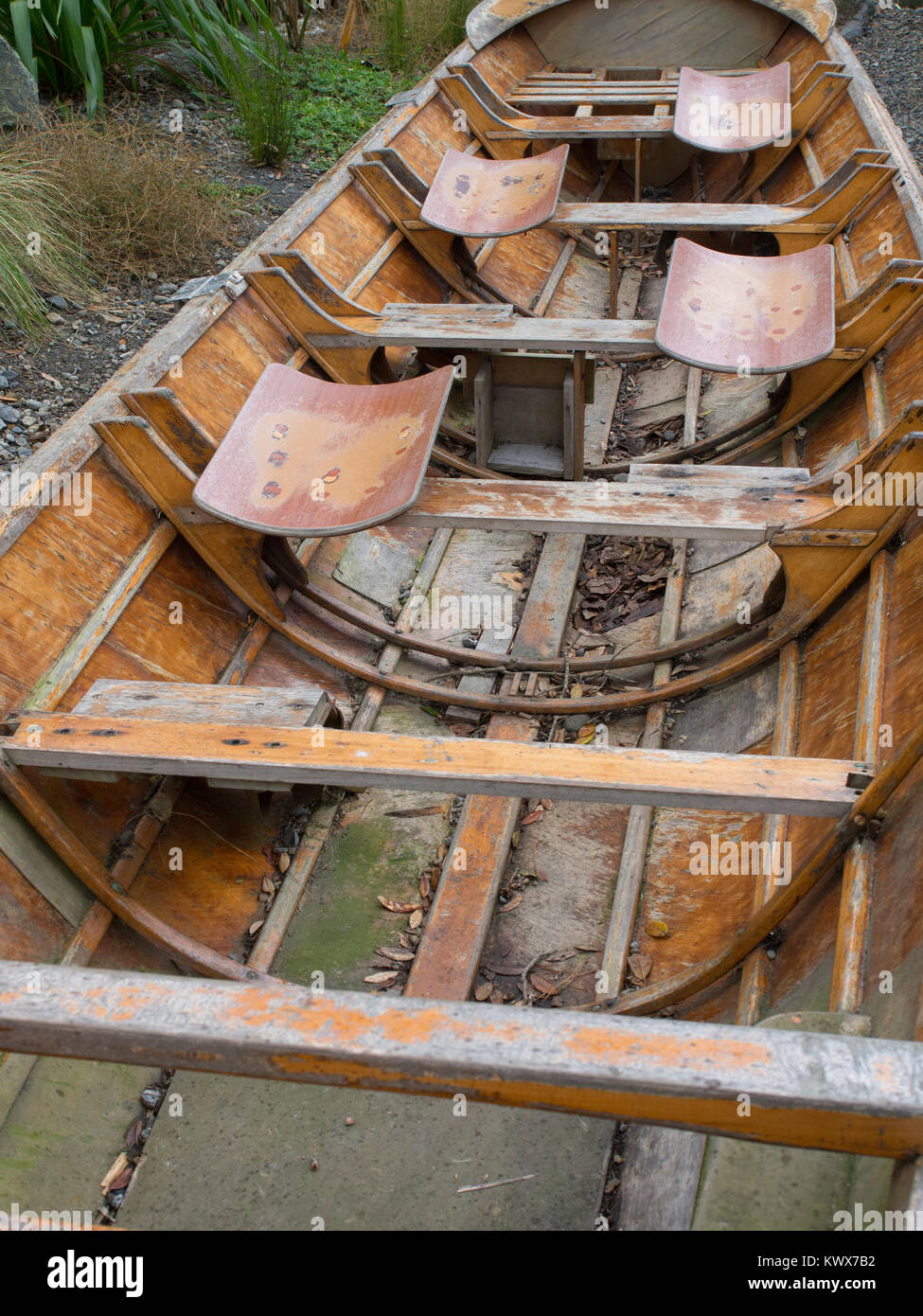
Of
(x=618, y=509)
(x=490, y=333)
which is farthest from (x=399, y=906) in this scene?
(x=490, y=333)

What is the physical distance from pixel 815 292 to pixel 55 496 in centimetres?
291

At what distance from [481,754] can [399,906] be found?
0.76 m

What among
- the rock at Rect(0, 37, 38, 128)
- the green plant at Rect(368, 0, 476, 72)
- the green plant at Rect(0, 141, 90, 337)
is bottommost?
the green plant at Rect(0, 141, 90, 337)

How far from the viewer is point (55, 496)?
275 cm

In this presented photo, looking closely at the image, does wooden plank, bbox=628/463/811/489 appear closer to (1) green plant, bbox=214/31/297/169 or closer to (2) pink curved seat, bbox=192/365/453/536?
(2) pink curved seat, bbox=192/365/453/536

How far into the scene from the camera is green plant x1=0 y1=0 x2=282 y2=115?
674cm

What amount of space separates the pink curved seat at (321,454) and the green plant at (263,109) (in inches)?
176

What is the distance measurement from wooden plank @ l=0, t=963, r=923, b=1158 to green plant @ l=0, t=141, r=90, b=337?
4448 mm

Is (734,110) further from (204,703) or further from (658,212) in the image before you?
(204,703)

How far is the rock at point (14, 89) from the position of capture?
6.34 metres

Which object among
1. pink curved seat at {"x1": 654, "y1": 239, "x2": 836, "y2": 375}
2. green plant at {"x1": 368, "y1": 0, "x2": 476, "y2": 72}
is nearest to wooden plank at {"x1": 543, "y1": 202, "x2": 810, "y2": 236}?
pink curved seat at {"x1": 654, "y1": 239, "x2": 836, "y2": 375}

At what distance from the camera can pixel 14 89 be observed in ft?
21.0

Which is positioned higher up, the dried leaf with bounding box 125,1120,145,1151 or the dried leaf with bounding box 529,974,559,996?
the dried leaf with bounding box 529,974,559,996
